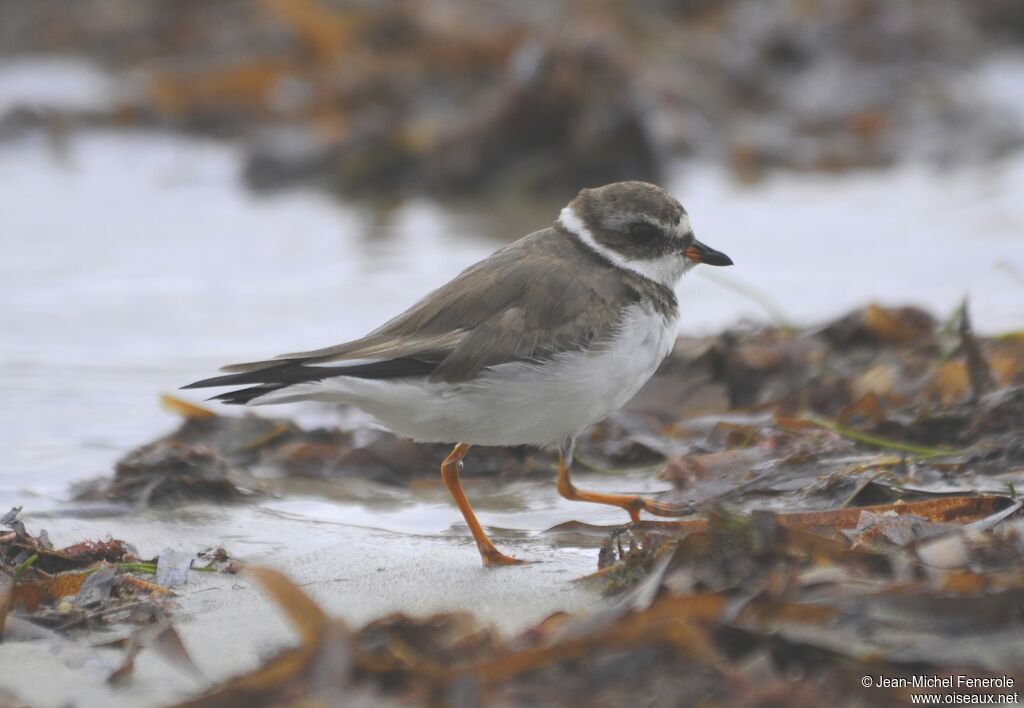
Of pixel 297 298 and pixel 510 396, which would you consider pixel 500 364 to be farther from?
pixel 297 298

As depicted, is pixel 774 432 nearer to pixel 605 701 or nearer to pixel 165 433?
pixel 605 701

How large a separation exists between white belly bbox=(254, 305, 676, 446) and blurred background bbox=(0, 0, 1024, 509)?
1.55 m

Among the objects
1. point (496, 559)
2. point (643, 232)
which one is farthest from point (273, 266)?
point (496, 559)

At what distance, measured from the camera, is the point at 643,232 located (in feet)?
16.2

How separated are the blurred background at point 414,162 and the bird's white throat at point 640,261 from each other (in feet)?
5.51

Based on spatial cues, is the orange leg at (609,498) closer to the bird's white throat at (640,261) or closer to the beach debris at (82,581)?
the bird's white throat at (640,261)

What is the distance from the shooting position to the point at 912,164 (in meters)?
11.5

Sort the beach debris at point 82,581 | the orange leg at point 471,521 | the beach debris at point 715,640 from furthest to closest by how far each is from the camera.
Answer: the orange leg at point 471,521
the beach debris at point 82,581
the beach debris at point 715,640

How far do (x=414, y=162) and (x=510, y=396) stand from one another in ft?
24.2

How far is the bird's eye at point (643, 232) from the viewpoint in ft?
16.2

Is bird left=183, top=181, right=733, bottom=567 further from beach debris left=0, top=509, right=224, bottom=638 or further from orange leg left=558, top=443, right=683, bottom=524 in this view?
beach debris left=0, top=509, right=224, bottom=638

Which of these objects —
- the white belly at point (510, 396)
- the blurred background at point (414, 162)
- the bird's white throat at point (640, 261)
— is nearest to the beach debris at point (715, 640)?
the white belly at point (510, 396)

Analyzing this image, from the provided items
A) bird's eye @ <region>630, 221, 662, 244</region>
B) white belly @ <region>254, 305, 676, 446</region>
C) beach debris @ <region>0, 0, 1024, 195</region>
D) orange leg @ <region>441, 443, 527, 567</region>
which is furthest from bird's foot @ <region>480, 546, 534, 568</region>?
beach debris @ <region>0, 0, 1024, 195</region>

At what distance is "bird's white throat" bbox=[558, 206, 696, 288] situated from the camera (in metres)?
4.89
